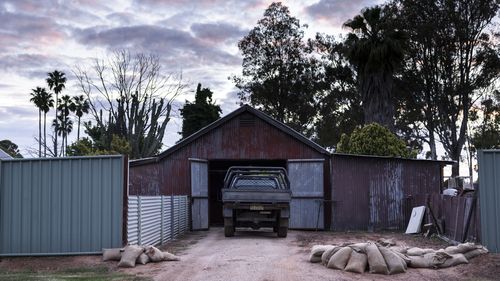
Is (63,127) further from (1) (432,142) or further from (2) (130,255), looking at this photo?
(2) (130,255)

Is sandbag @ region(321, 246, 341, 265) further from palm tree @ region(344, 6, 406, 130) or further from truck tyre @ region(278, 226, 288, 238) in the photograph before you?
palm tree @ region(344, 6, 406, 130)

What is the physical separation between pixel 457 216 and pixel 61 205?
10428 mm

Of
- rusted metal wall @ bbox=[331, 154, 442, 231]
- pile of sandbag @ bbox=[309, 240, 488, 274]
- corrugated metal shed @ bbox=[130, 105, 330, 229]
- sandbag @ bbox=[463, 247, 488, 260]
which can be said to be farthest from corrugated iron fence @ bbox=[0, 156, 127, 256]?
rusted metal wall @ bbox=[331, 154, 442, 231]

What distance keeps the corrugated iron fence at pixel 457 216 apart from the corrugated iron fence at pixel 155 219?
26.4 ft

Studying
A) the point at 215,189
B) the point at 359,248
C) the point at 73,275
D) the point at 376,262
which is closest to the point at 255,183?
the point at 359,248

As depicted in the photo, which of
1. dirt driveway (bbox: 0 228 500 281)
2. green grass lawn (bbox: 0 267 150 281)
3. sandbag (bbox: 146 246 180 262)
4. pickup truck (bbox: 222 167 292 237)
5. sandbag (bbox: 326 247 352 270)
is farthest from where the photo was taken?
pickup truck (bbox: 222 167 292 237)

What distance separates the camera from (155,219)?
16531 millimetres

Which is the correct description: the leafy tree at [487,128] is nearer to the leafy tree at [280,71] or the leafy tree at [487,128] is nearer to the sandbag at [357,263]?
the leafy tree at [280,71]

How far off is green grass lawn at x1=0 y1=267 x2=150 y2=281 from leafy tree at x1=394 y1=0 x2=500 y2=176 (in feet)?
103

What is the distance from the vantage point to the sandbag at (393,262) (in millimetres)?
11664

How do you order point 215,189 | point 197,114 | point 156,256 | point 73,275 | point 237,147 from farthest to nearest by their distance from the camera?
point 197,114 < point 215,189 < point 237,147 < point 156,256 < point 73,275

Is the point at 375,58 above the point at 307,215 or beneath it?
above

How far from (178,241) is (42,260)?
610 cm

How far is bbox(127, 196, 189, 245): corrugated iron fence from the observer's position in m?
14.1
